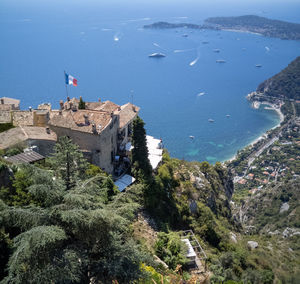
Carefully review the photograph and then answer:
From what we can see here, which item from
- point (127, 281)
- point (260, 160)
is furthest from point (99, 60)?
point (127, 281)

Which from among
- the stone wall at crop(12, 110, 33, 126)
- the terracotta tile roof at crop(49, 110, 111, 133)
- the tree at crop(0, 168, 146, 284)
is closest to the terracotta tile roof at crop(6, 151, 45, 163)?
the terracotta tile roof at crop(49, 110, 111, 133)

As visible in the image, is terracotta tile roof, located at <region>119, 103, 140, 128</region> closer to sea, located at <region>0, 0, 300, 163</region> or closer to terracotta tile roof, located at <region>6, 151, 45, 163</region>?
terracotta tile roof, located at <region>6, 151, 45, 163</region>

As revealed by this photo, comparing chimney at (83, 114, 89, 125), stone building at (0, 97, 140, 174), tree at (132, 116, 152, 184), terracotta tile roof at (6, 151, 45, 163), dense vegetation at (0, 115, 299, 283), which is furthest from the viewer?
chimney at (83, 114, 89, 125)

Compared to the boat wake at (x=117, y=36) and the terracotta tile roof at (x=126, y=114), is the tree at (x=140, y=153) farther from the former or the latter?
the boat wake at (x=117, y=36)

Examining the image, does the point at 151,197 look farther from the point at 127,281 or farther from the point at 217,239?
the point at 127,281

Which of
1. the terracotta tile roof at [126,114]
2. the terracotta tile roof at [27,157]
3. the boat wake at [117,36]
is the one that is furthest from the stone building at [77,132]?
the boat wake at [117,36]

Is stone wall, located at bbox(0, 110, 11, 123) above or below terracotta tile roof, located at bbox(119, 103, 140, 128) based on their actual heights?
above
